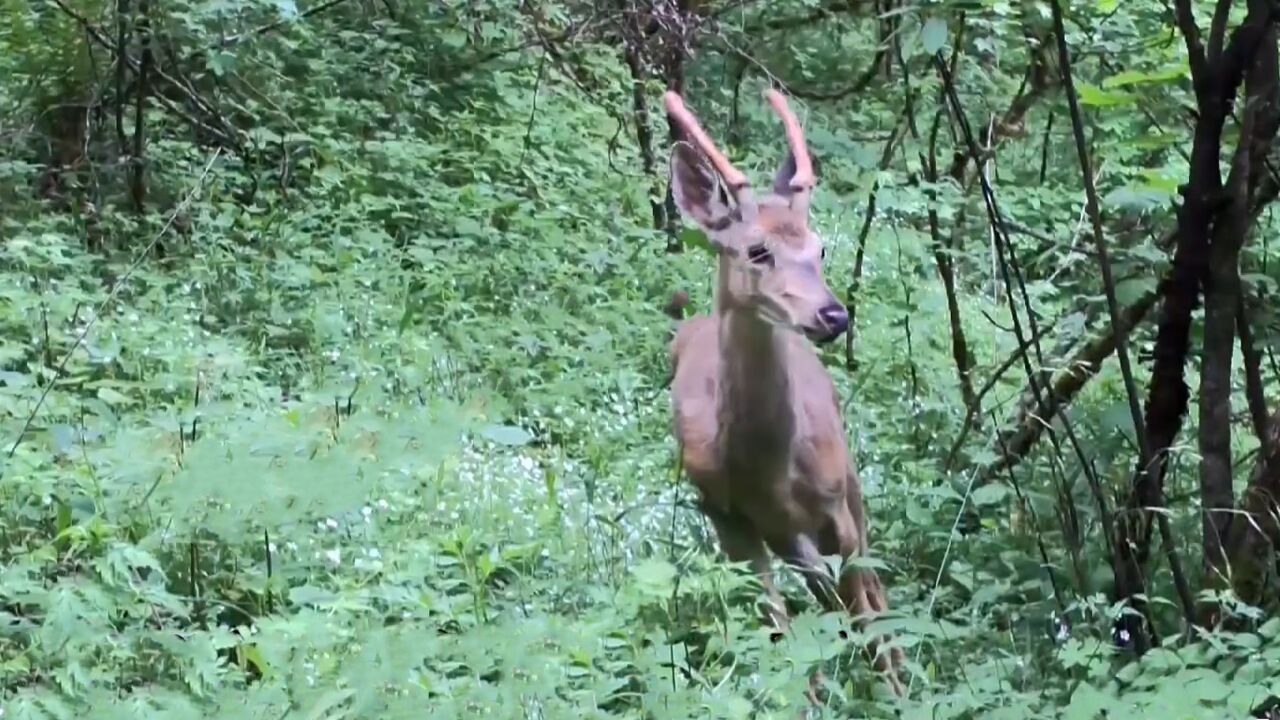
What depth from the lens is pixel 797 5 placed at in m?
11.7

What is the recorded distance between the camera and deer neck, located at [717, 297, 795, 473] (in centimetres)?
534

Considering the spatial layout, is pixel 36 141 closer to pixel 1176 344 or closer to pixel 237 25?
pixel 237 25

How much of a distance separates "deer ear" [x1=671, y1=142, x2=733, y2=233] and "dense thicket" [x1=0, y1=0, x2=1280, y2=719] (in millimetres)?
566

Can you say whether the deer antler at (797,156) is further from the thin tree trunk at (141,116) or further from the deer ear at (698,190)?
the thin tree trunk at (141,116)

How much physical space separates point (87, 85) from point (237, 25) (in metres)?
0.93

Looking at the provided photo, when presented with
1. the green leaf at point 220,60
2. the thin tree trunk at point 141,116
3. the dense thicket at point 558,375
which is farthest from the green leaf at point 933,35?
the thin tree trunk at point 141,116

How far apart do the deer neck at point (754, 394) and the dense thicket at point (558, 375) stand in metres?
0.38

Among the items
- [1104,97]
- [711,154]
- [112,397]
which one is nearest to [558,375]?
[112,397]

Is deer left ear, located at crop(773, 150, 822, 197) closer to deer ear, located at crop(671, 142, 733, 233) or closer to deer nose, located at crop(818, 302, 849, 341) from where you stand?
deer ear, located at crop(671, 142, 733, 233)

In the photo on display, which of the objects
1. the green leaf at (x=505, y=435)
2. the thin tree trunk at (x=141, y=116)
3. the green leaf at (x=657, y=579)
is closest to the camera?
the green leaf at (x=657, y=579)

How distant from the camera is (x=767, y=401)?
17.6 ft

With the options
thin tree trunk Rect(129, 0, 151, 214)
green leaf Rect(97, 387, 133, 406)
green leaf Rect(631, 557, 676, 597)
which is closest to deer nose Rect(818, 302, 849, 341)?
green leaf Rect(631, 557, 676, 597)

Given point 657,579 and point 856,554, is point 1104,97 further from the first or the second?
point 657,579

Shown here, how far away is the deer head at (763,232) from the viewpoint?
5188 mm
